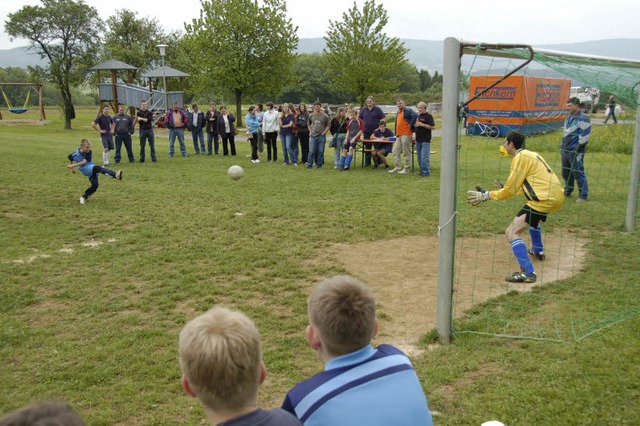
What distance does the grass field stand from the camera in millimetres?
3918

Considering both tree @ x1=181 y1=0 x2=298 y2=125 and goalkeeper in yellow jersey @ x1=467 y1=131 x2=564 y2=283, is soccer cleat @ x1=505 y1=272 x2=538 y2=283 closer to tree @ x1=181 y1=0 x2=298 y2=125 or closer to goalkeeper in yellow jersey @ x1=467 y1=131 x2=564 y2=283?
goalkeeper in yellow jersey @ x1=467 y1=131 x2=564 y2=283

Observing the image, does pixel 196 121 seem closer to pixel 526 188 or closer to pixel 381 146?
pixel 381 146

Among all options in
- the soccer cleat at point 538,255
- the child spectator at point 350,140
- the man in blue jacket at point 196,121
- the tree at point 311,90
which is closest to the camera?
the soccer cleat at point 538,255

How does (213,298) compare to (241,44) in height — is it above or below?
below

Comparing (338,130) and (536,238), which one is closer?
(536,238)

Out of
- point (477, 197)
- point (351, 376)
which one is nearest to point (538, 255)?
point (477, 197)

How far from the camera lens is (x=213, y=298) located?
5973 millimetres

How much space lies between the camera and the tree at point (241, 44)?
3453 cm

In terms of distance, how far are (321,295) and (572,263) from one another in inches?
231

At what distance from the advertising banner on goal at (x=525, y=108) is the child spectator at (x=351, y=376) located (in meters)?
4.06

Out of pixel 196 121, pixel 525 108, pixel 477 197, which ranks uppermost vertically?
pixel 525 108

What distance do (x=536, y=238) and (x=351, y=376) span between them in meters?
5.73

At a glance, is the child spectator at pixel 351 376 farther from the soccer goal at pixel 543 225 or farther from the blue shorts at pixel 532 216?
the blue shorts at pixel 532 216

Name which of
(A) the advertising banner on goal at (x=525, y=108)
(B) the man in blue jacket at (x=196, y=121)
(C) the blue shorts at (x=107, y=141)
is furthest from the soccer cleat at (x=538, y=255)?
(B) the man in blue jacket at (x=196, y=121)
